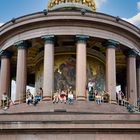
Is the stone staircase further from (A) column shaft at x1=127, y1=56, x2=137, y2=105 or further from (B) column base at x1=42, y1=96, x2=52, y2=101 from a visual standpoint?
(A) column shaft at x1=127, y1=56, x2=137, y2=105

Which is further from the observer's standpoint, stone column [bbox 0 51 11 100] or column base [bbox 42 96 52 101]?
stone column [bbox 0 51 11 100]

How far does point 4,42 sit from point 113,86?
9798 millimetres

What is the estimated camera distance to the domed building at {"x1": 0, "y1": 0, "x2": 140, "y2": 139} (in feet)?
110

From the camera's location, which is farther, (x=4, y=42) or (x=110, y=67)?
(x=4, y=42)

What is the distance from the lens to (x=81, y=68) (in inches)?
1300

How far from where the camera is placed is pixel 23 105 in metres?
31.2

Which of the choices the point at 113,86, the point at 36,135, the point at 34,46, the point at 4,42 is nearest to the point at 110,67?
the point at 113,86

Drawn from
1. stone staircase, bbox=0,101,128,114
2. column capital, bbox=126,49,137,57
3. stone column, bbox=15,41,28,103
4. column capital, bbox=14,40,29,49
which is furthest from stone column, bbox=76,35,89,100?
column capital, bbox=126,49,137,57

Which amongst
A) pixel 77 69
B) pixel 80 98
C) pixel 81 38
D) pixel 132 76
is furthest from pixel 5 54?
pixel 132 76

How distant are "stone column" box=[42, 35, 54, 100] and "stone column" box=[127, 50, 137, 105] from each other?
23.1ft

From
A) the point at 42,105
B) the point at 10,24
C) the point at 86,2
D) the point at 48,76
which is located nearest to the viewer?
the point at 42,105

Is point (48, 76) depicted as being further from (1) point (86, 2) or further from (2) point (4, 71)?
(1) point (86, 2)

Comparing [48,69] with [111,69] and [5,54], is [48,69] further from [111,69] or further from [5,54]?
[5,54]

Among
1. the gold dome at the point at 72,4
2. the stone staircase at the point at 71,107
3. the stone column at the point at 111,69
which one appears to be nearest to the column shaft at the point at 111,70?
the stone column at the point at 111,69
